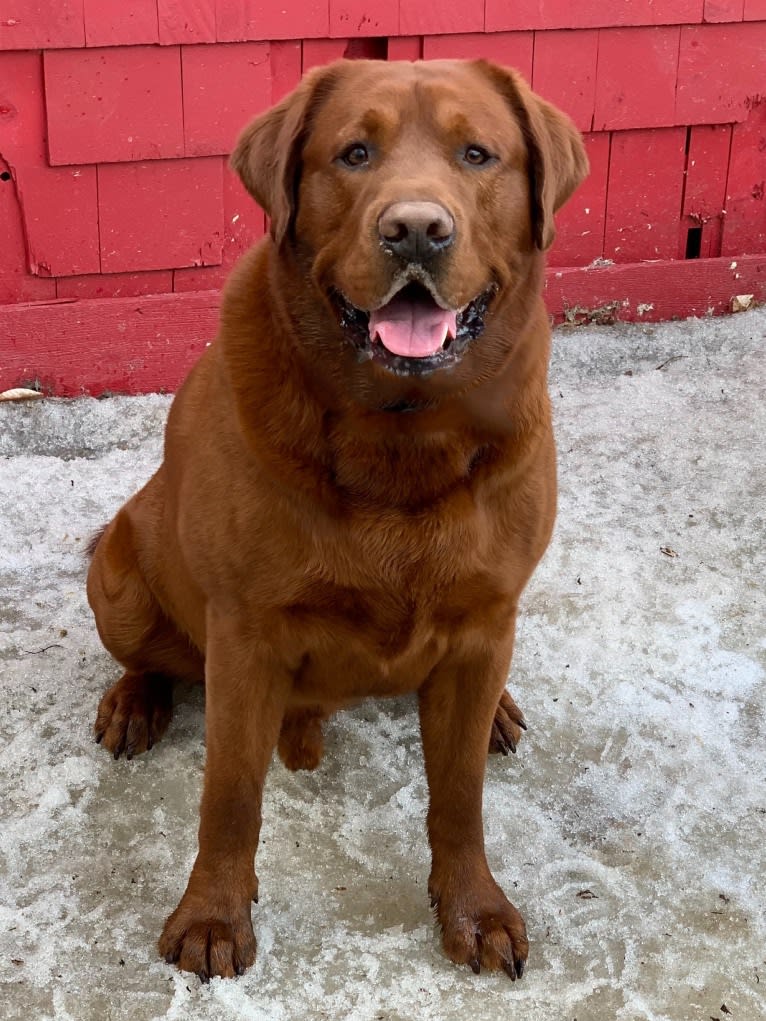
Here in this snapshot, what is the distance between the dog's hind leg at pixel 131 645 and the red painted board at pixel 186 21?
188cm

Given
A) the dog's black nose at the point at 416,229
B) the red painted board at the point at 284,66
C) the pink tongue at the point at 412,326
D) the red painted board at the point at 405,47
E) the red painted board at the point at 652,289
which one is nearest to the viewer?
the dog's black nose at the point at 416,229

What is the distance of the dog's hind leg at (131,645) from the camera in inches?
119

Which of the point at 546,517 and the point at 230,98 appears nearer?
the point at 546,517

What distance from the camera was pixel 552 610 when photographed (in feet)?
12.0

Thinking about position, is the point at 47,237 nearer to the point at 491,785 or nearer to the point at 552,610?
the point at 552,610

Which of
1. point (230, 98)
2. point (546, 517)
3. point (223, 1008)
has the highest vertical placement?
point (230, 98)

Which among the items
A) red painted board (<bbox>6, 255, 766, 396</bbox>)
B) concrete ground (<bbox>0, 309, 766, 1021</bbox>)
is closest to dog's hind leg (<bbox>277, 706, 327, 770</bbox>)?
concrete ground (<bbox>0, 309, 766, 1021</bbox>)

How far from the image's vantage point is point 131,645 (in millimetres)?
3072

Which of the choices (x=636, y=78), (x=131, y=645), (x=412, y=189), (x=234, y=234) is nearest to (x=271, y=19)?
(x=234, y=234)

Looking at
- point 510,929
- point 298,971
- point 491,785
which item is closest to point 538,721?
point 491,785

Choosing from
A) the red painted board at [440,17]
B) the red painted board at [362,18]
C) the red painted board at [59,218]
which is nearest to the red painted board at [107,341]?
the red painted board at [59,218]

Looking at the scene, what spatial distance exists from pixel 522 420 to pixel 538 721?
3.55 feet

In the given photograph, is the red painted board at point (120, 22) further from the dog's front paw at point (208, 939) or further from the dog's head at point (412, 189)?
the dog's front paw at point (208, 939)

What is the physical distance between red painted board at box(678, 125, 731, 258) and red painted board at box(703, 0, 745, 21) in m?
0.39
